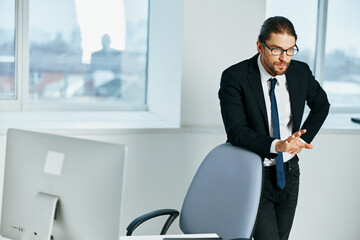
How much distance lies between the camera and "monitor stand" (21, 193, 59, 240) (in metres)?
1.86

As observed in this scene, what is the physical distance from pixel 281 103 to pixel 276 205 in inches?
19.8

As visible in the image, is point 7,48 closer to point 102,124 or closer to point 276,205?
point 102,124

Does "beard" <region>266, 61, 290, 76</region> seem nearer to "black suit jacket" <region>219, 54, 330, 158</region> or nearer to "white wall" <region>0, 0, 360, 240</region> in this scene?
"black suit jacket" <region>219, 54, 330, 158</region>

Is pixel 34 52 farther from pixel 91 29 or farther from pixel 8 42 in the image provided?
pixel 91 29

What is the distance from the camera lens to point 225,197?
2.60m

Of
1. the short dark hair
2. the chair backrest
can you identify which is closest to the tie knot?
the short dark hair

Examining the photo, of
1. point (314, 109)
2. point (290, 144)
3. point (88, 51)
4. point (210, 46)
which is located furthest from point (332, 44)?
point (290, 144)

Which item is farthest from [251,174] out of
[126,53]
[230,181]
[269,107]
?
[126,53]

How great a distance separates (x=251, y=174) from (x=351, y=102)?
2585 millimetres

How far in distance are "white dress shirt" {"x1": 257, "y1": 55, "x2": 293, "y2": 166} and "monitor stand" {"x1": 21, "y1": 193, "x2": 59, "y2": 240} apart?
123cm

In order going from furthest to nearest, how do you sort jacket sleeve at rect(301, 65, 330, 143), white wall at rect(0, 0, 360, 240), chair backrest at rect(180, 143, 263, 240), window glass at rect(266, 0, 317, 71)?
window glass at rect(266, 0, 317, 71), white wall at rect(0, 0, 360, 240), jacket sleeve at rect(301, 65, 330, 143), chair backrest at rect(180, 143, 263, 240)

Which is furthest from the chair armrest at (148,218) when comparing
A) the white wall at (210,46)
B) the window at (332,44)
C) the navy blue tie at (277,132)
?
the window at (332,44)

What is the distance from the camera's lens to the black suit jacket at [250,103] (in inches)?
104

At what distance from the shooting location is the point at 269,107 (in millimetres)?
2750
